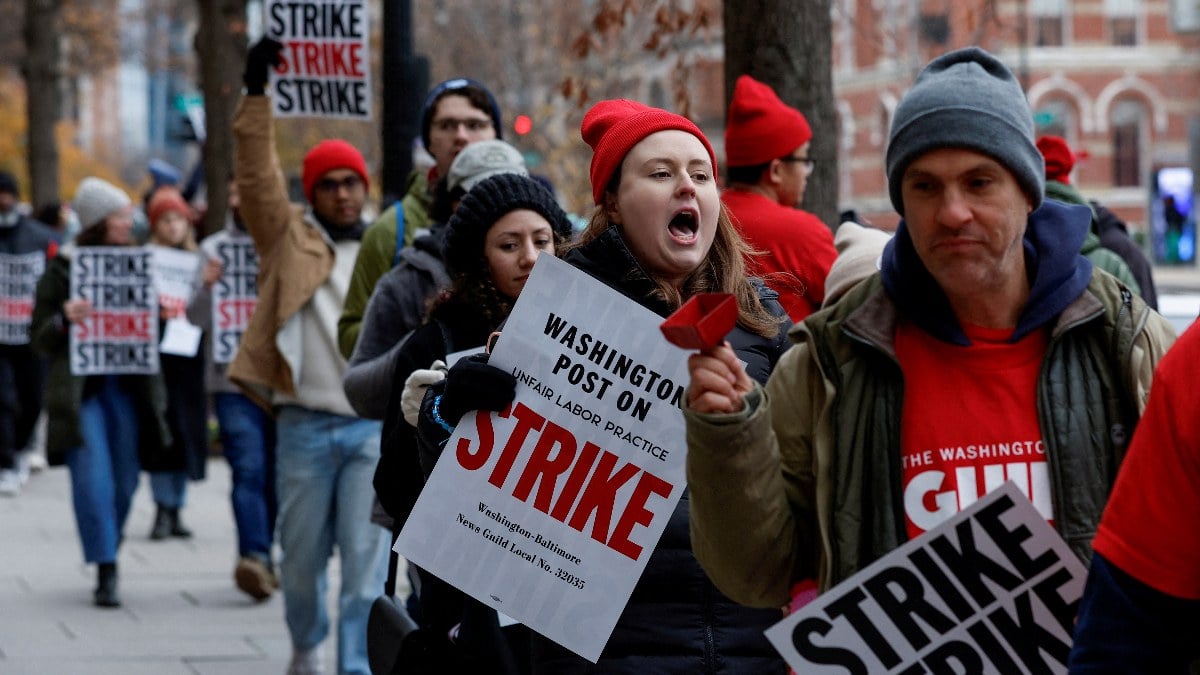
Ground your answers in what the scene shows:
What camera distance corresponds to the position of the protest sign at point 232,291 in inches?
369

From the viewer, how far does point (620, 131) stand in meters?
3.75

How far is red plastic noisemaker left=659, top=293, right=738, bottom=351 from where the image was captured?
2566 mm

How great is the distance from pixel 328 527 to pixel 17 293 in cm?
898

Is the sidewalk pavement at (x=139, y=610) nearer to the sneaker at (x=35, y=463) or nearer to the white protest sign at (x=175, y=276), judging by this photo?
the white protest sign at (x=175, y=276)

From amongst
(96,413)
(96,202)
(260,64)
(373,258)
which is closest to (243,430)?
(96,413)

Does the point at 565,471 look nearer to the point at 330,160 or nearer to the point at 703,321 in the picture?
the point at 703,321

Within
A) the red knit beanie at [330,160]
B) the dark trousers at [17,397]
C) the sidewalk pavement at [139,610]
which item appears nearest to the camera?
the red knit beanie at [330,160]

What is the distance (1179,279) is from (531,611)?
38.4 meters

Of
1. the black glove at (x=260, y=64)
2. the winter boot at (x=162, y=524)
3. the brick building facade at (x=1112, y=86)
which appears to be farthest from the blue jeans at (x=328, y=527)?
the brick building facade at (x=1112, y=86)

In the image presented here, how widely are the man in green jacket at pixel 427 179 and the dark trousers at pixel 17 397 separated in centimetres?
881

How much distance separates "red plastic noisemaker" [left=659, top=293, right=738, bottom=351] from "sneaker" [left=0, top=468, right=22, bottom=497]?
1255 centimetres

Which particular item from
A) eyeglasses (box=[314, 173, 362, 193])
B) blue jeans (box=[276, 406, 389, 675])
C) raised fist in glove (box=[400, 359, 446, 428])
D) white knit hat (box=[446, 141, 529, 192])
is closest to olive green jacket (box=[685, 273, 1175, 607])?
raised fist in glove (box=[400, 359, 446, 428])

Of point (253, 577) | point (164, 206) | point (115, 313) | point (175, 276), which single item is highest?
point (164, 206)

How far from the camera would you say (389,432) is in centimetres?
461
